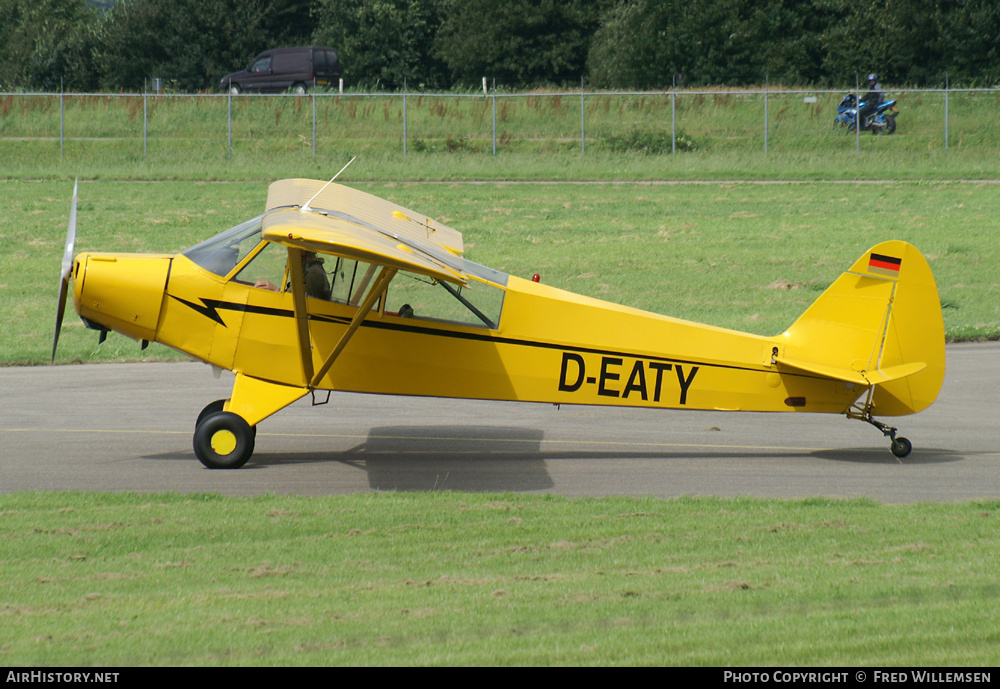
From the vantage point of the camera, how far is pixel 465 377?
32.4ft

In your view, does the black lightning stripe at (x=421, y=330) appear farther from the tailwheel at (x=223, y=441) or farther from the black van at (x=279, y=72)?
the black van at (x=279, y=72)

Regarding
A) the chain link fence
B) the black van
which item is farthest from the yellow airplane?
the black van

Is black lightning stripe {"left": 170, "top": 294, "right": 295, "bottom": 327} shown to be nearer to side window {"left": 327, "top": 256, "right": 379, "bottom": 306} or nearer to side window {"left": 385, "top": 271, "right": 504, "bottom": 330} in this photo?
side window {"left": 327, "top": 256, "right": 379, "bottom": 306}

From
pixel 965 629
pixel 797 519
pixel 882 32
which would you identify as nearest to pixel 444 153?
pixel 882 32

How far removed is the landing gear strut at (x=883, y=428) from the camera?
1014cm

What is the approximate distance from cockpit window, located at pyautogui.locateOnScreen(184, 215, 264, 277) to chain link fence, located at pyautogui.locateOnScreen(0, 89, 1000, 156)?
84.0 ft

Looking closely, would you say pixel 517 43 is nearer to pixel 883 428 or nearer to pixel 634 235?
pixel 634 235

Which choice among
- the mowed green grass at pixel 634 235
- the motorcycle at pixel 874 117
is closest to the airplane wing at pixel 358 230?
the mowed green grass at pixel 634 235

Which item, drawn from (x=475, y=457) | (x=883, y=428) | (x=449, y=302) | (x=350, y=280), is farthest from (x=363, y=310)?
(x=883, y=428)

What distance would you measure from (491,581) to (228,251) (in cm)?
473

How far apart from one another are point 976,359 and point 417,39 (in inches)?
1962

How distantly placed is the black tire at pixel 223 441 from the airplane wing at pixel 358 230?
197 cm

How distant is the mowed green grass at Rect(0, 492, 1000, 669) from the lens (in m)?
5.46
